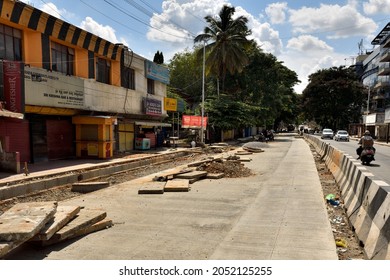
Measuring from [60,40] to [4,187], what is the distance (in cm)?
990

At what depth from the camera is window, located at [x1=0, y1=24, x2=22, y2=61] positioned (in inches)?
560

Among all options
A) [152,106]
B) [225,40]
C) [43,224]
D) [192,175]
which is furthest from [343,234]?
[225,40]

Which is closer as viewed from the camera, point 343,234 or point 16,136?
point 343,234

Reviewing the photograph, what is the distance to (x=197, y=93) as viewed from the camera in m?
57.9

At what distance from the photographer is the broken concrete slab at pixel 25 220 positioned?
470 cm

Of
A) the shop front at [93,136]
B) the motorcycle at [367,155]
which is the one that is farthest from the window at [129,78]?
the motorcycle at [367,155]

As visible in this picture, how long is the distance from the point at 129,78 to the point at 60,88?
8663mm

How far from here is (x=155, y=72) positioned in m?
28.0

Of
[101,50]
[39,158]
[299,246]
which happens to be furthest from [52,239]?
[101,50]

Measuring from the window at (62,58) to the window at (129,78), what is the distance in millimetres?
5637

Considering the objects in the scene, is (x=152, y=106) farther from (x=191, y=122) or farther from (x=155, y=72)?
(x=191, y=122)

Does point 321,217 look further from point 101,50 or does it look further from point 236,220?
point 101,50

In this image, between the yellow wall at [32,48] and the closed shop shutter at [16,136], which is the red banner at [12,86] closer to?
the closed shop shutter at [16,136]

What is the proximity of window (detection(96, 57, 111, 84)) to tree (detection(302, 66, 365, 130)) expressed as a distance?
5434 centimetres
